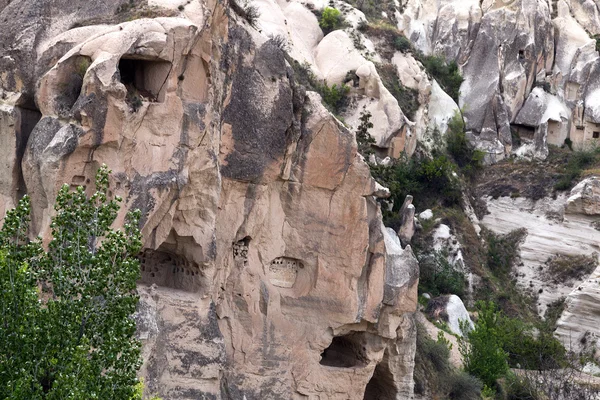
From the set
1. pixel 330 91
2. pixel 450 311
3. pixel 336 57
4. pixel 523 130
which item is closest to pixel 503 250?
pixel 450 311

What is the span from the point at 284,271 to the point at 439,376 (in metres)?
7.65

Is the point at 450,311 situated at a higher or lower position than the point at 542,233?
higher

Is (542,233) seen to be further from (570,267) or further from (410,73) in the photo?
(410,73)

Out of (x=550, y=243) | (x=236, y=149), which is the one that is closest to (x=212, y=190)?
(x=236, y=149)

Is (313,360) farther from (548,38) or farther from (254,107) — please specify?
(548,38)

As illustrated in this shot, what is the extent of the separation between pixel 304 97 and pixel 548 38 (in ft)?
124

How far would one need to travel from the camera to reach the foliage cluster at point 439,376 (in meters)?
25.0

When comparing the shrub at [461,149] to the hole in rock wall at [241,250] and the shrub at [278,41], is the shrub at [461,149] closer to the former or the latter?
the shrub at [278,41]

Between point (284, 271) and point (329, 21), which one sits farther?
point (329, 21)

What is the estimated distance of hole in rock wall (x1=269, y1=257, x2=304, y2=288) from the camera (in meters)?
20.0

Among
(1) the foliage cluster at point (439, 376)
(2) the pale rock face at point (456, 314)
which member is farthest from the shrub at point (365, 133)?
(1) the foliage cluster at point (439, 376)

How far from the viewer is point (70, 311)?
10.9m

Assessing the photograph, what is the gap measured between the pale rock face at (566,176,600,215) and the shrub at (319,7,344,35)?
1279 cm

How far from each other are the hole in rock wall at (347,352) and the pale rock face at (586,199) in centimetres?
2235
